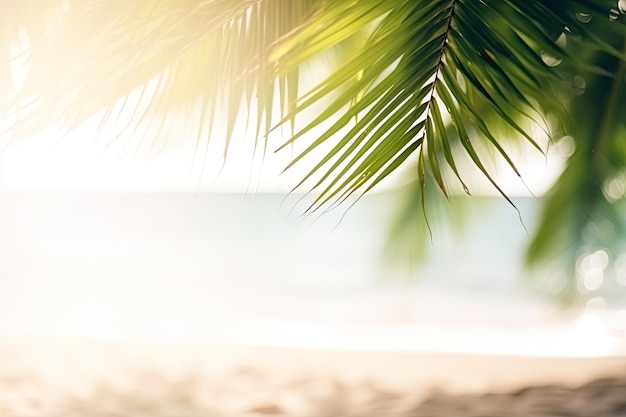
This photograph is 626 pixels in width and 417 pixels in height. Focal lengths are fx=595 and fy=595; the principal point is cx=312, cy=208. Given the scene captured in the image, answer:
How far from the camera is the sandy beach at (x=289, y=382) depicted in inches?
40.9

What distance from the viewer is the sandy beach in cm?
104

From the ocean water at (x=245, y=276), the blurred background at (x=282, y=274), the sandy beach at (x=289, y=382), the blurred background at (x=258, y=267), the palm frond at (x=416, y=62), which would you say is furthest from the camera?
the ocean water at (x=245, y=276)

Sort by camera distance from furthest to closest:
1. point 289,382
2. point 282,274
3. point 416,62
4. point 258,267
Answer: point 258,267 < point 282,274 < point 289,382 < point 416,62

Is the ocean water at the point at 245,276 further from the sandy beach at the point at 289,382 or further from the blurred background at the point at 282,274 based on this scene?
the sandy beach at the point at 289,382

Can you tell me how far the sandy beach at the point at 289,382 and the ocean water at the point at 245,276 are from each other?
0.90ft

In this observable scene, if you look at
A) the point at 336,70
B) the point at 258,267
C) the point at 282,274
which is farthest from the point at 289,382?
the point at 258,267

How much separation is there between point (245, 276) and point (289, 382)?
2.40 meters

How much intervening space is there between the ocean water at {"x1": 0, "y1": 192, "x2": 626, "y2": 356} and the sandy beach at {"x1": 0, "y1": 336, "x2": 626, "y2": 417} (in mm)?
273

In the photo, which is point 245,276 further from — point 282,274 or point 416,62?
point 416,62

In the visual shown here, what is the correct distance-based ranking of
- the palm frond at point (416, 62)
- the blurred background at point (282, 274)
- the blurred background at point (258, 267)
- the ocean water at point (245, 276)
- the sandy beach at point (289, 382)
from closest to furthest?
the palm frond at point (416, 62) → the blurred background at point (282, 274) → the sandy beach at point (289, 382) → the blurred background at point (258, 267) → the ocean water at point (245, 276)

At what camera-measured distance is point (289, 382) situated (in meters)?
1.14

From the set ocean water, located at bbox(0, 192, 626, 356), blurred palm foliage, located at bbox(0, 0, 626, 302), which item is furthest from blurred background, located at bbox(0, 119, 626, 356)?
blurred palm foliage, located at bbox(0, 0, 626, 302)

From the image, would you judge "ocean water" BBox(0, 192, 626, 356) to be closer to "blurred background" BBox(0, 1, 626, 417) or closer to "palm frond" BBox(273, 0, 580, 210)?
"blurred background" BBox(0, 1, 626, 417)

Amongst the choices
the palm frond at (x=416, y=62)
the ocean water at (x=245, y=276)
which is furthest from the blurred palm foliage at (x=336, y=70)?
the ocean water at (x=245, y=276)
